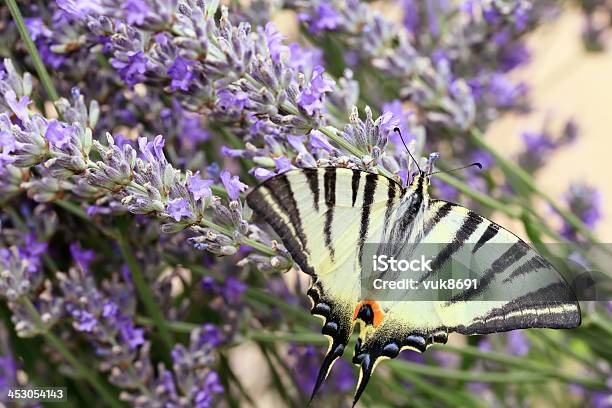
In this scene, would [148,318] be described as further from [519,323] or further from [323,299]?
[519,323]

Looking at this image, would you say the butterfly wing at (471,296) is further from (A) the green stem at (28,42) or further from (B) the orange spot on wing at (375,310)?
(A) the green stem at (28,42)

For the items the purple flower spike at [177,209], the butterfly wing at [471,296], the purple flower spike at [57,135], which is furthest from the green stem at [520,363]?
the purple flower spike at [57,135]

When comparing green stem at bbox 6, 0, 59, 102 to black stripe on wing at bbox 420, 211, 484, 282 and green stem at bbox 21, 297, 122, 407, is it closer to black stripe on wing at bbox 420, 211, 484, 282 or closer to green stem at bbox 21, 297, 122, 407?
green stem at bbox 21, 297, 122, 407

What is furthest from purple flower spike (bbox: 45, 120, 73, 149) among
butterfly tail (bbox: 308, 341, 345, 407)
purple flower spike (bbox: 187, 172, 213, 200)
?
butterfly tail (bbox: 308, 341, 345, 407)

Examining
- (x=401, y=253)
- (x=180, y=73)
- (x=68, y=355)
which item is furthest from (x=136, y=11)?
(x=68, y=355)

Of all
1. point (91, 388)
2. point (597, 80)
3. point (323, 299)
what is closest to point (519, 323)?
point (323, 299)

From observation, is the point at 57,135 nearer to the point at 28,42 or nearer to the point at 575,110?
the point at 28,42
